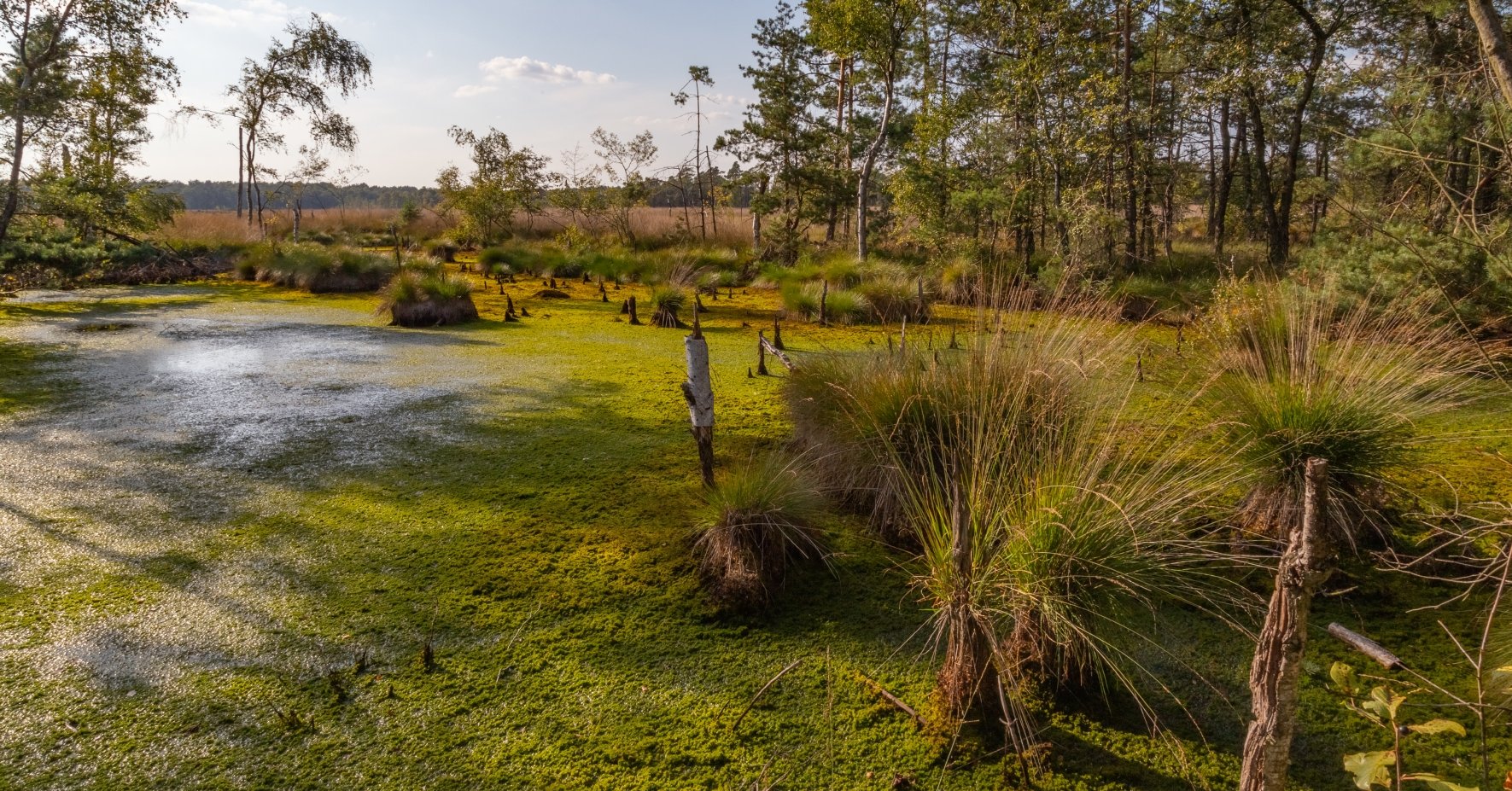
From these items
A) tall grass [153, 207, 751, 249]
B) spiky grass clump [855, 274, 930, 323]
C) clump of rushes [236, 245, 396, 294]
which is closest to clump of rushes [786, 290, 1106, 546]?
spiky grass clump [855, 274, 930, 323]

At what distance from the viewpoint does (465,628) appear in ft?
7.00

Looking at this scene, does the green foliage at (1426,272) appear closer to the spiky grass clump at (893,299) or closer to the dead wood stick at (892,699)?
the spiky grass clump at (893,299)

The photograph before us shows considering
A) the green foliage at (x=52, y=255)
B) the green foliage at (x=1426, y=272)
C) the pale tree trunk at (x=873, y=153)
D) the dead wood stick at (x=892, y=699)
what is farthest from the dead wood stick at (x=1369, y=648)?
the green foliage at (x=52, y=255)

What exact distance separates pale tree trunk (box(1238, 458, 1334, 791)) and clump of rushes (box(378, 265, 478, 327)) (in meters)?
→ 8.11

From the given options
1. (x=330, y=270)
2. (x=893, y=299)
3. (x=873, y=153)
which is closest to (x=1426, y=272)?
(x=893, y=299)

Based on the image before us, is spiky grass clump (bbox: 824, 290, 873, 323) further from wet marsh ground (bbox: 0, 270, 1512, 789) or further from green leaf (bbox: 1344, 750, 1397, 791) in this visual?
green leaf (bbox: 1344, 750, 1397, 791)

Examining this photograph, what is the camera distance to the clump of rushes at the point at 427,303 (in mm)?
7832

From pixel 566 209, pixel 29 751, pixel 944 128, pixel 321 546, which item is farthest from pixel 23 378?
pixel 566 209

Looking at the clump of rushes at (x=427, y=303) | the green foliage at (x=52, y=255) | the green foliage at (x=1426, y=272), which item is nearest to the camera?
the green foliage at (x=1426, y=272)

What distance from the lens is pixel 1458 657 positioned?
1950 millimetres

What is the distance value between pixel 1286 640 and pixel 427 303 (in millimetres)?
8333

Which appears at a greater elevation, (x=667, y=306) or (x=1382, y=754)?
(x=667, y=306)

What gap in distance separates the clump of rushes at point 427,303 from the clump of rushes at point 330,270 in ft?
11.0

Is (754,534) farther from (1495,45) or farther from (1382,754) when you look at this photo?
(1495,45)
